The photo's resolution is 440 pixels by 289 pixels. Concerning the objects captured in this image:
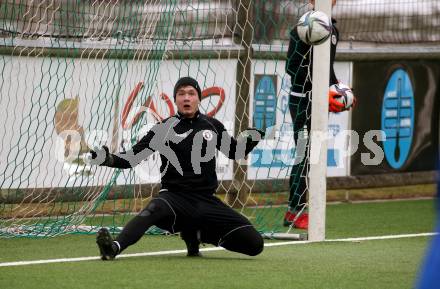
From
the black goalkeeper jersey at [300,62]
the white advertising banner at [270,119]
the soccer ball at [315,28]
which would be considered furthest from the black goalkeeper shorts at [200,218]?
the white advertising banner at [270,119]

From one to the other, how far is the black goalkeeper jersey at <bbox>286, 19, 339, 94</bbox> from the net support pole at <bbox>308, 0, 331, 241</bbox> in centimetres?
62

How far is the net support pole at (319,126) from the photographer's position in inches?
346

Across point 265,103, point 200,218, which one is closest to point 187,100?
point 200,218

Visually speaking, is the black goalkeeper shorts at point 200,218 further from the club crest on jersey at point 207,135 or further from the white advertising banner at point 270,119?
the white advertising banner at point 270,119

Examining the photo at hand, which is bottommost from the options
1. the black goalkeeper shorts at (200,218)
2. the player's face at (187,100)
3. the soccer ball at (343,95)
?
the black goalkeeper shorts at (200,218)

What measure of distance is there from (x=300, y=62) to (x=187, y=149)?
2.15m

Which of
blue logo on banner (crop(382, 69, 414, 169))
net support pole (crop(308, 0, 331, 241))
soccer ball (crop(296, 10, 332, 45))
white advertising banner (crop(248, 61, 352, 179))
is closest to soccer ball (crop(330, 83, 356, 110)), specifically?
net support pole (crop(308, 0, 331, 241))

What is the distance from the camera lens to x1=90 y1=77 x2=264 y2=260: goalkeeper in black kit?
767 centimetres

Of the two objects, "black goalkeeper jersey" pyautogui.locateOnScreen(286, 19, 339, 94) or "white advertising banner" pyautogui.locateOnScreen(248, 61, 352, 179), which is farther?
"white advertising banner" pyautogui.locateOnScreen(248, 61, 352, 179)

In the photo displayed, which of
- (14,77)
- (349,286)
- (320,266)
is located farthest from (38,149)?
(349,286)

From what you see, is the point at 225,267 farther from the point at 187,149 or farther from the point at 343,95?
the point at 343,95

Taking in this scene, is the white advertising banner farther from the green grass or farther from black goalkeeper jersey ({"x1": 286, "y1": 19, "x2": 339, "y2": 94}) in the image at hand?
the green grass

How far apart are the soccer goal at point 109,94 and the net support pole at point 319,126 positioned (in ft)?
0.05

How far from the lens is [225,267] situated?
289 inches
